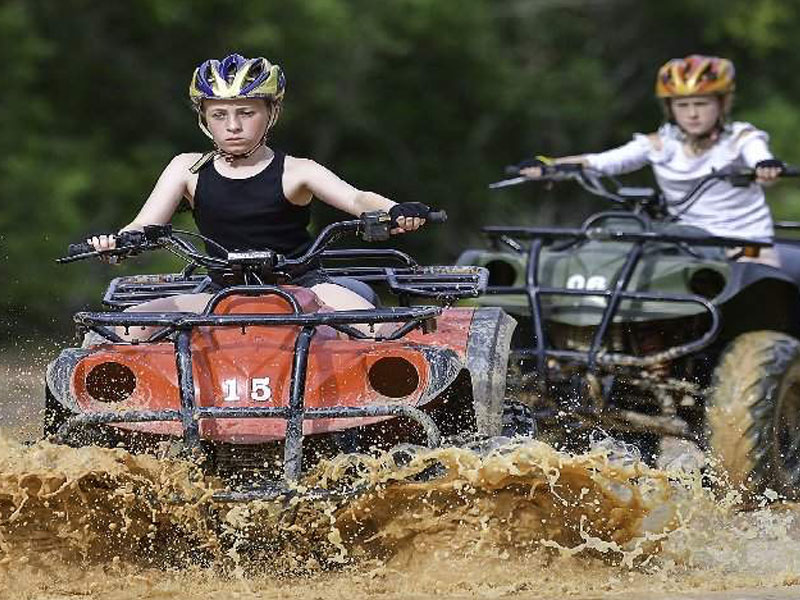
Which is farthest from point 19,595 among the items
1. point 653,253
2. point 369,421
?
point 653,253

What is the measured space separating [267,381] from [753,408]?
115 inches

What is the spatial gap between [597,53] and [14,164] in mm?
11962

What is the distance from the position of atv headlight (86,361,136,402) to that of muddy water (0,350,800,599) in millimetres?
358

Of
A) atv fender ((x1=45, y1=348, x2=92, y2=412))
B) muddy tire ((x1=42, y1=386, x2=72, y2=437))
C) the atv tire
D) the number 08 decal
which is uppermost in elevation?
atv fender ((x1=45, y1=348, x2=92, y2=412))

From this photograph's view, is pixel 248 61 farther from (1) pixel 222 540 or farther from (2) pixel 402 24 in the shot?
(2) pixel 402 24

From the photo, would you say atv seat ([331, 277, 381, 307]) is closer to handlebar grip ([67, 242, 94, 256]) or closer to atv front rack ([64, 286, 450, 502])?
atv front rack ([64, 286, 450, 502])

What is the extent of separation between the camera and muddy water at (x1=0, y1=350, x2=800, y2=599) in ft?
20.6

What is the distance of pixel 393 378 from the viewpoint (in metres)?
6.68

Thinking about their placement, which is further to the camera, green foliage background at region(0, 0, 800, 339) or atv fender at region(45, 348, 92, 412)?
green foliage background at region(0, 0, 800, 339)

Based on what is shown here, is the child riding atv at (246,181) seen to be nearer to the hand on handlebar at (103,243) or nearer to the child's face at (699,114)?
the hand on handlebar at (103,243)

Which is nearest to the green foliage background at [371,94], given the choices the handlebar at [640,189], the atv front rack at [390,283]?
the handlebar at [640,189]

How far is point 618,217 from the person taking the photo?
10.1 metres

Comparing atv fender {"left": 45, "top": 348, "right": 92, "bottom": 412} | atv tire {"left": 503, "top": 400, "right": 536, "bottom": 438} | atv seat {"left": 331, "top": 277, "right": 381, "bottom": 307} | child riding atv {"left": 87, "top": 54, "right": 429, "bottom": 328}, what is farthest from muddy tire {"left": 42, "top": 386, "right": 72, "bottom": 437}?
atv tire {"left": 503, "top": 400, "right": 536, "bottom": 438}

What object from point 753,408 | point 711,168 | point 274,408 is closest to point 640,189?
point 711,168
